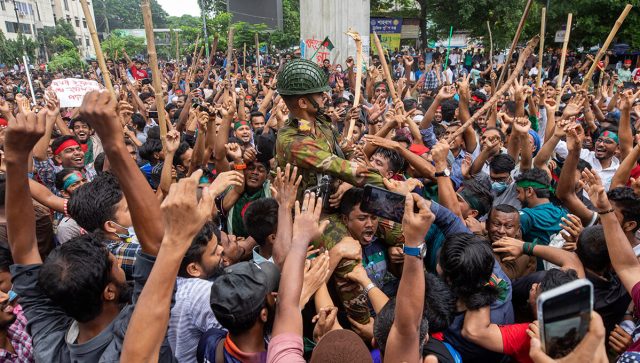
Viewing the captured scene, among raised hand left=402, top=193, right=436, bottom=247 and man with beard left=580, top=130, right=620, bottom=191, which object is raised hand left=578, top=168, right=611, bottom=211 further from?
man with beard left=580, top=130, right=620, bottom=191

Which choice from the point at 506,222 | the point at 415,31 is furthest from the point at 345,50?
the point at 506,222

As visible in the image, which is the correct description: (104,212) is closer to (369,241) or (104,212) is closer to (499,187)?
(369,241)

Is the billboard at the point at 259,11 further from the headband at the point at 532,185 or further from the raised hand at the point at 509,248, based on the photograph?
the raised hand at the point at 509,248

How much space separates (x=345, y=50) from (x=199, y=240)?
18.5m

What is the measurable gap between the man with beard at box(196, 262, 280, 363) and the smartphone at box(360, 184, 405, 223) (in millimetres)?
688

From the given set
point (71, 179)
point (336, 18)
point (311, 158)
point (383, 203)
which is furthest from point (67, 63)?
point (383, 203)

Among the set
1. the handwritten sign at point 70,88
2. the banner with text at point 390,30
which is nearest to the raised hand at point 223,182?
the handwritten sign at point 70,88

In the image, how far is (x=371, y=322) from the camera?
2.78 metres

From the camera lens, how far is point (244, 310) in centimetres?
197

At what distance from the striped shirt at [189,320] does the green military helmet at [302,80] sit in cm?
147

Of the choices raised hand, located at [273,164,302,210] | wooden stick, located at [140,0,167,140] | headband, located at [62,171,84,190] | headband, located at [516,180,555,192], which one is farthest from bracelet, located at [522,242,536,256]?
headband, located at [62,171,84,190]

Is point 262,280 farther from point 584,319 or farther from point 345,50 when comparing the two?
point 345,50

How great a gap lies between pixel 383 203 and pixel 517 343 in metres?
1.02

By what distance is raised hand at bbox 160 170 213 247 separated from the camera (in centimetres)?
152
